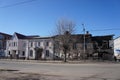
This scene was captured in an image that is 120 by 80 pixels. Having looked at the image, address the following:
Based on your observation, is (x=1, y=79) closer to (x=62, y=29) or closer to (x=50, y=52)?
(x=62, y=29)

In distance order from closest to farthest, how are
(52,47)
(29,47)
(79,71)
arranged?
1. (79,71)
2. (52,47)
3. (29,47)

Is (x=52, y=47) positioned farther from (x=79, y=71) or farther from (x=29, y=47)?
(x=79, y=71)

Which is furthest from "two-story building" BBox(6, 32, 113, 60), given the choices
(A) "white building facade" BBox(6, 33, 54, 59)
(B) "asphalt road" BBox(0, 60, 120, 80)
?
(B) "asphalt road" BBox(0, 60, 120, 80)

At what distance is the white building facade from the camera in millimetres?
62062

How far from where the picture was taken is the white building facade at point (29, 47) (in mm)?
62062

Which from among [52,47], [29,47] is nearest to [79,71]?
[52,47]

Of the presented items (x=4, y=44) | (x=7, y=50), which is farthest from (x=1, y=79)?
(x=4, y=44)

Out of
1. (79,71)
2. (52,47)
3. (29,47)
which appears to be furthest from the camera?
(29,47)

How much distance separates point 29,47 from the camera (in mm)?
65125

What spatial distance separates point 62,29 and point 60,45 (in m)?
4.58

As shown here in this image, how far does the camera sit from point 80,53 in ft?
185

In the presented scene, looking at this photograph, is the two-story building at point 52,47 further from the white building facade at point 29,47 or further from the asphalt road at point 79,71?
the asphalt road at point 79,71

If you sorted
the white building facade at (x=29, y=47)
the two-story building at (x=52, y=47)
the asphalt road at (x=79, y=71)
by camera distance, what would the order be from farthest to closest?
the white building facade at (x=29, y=47) < the two-story building at (x=52, y=47) < the asphalt road at (x=79, y=71)

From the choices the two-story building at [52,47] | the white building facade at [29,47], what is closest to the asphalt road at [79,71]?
the two-story building at [52,47]
